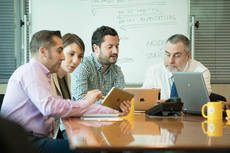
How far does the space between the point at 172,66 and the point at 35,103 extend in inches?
73.4

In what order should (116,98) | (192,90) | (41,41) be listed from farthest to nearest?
(192,90)
(116,98)
(41,41)

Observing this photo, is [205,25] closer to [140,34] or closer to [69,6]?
[140,34]

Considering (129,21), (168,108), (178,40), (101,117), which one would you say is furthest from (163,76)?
(101,117)

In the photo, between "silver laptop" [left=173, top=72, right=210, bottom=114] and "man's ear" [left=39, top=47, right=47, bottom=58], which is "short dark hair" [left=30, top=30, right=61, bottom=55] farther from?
"silver laptop" [left=173, top=72, right=210, bottom=114]

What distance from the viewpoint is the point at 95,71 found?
345 centimetres

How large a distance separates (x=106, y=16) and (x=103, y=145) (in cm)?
350

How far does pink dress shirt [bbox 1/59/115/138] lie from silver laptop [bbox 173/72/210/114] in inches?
30.9

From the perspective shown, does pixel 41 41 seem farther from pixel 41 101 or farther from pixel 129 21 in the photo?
pixel 129 21

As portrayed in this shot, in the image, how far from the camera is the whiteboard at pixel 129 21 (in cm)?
464

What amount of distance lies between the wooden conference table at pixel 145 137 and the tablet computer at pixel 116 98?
45cm

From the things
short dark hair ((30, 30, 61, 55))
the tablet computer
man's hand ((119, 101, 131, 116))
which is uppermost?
short dark hair ((30, 30, 61, 55))

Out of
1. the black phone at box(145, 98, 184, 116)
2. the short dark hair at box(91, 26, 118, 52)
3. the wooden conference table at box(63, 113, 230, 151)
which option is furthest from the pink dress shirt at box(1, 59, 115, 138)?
the short dark hair at box(91, 26, 118, 52)

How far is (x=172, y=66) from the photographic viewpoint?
3.65 metres

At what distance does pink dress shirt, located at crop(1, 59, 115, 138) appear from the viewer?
2.10 metres
